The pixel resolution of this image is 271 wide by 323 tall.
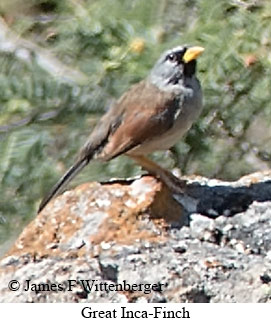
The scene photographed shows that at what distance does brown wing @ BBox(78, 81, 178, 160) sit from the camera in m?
6.81

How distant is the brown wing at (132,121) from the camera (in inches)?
268

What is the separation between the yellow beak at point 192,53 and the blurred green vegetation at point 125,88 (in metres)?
0.38

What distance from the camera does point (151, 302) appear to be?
5.22 m

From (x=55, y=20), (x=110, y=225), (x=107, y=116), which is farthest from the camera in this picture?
(x=55, y=20)

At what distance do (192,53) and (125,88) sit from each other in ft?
2.12

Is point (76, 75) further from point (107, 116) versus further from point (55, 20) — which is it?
point (107, 116)

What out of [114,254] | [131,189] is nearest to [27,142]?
[131,189]

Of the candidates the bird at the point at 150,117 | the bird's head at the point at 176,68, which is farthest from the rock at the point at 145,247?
the bird's head at the point at 176,68

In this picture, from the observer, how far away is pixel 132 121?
6.87 metres

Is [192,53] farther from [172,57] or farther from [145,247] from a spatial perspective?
[145,247]

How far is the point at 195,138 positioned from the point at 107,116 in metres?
0.77

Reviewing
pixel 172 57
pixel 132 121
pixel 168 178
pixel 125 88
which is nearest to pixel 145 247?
pixel 168 178

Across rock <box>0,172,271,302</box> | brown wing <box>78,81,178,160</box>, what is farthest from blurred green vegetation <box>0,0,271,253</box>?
rock <box>0,172,271,302</box>

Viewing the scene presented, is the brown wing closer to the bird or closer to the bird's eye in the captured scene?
the bird
